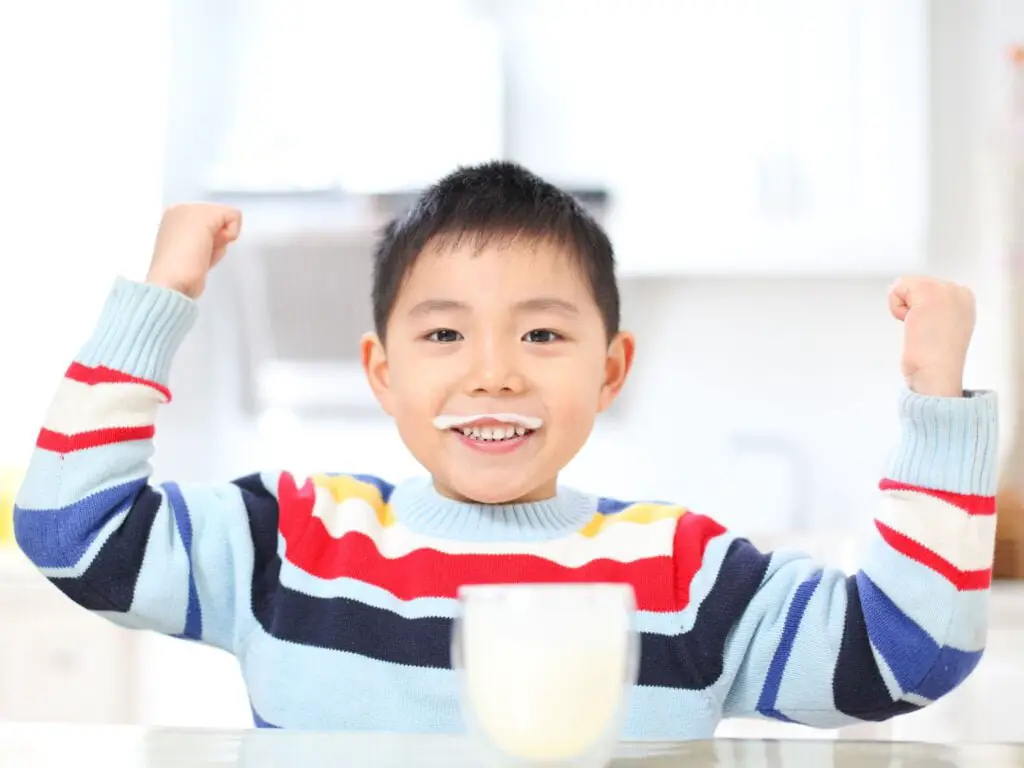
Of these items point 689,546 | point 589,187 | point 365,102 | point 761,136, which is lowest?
point 689,546

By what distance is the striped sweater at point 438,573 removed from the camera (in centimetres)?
90

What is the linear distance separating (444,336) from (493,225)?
110mm

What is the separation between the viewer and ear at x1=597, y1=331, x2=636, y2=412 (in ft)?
3.93

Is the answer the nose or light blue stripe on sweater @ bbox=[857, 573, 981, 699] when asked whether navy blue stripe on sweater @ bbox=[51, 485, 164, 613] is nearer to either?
the nose

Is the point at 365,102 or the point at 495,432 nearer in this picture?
the point at 495,432

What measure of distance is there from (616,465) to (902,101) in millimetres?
1030

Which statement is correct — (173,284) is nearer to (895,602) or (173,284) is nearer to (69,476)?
(69,476)

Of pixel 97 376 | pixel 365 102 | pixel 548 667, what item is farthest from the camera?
pixel 365 102

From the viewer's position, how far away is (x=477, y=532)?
1037mm

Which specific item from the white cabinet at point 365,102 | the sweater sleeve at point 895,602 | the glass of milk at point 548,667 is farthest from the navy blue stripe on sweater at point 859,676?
the white cabinet at point 365,102

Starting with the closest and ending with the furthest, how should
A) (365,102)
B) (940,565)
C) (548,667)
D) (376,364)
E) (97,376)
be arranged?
1. (548,667)
2. (940,565)
3. (97,376)
4. (376,364)
5. (365,102)

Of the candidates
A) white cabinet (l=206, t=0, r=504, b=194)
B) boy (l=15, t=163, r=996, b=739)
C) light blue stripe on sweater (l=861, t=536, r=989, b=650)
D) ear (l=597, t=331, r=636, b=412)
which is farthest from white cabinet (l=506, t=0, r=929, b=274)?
light blue stripe on sweater (l=861, t=536, r=989, b=650)

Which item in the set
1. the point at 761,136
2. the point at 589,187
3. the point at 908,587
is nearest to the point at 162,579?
the point at 908,587

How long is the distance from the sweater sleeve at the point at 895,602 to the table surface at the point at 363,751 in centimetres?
28
